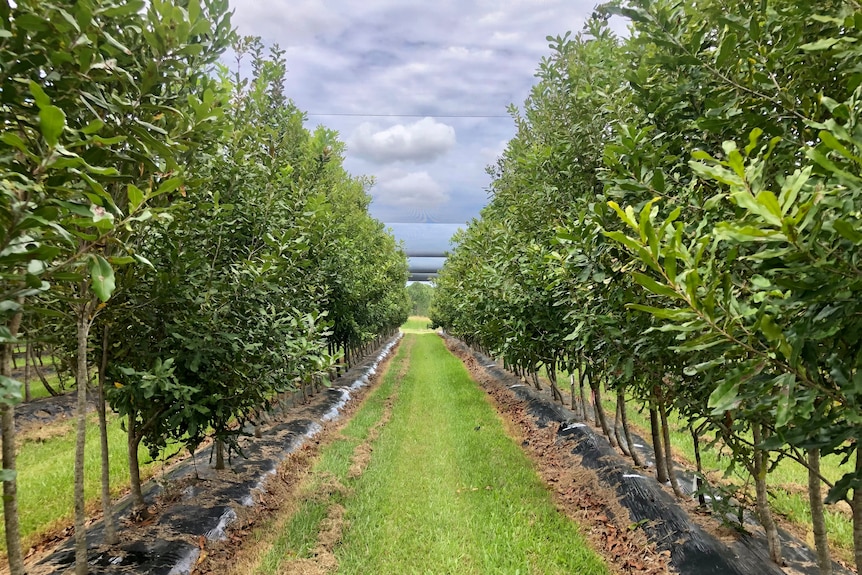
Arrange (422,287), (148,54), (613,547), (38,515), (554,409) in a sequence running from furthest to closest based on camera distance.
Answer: (422,287), (554,409), (38,515), (613,547), (148,54)

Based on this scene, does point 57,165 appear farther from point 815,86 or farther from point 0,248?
point 815,86

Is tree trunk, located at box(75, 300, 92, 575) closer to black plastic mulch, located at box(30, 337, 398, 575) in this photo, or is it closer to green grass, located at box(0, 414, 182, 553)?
black plastic mulch, located at box(30, 337, 398, 575)

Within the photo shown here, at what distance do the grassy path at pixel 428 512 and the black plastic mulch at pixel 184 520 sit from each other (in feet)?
1.86

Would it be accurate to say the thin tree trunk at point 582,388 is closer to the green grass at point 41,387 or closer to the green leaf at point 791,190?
the green leaf at point 791,190

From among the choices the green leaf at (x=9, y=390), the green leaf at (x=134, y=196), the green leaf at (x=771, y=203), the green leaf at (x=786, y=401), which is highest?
the green leaf at (x=134, y=196)

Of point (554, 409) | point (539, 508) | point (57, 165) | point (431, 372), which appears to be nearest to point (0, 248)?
point (57, 165)

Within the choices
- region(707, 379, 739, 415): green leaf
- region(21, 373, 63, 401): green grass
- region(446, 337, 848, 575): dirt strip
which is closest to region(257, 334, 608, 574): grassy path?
region(446, 337, 848, 575): dirt strip

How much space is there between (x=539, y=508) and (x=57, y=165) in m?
5.26

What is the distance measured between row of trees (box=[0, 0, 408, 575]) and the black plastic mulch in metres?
0.26

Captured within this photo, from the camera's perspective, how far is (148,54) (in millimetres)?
2947

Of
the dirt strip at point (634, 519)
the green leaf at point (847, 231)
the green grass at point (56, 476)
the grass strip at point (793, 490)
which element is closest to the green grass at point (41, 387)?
the green grass at point (56, 476)

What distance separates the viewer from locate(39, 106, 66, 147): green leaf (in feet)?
4.33

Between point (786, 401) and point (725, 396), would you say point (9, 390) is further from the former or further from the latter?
point (786, 401)

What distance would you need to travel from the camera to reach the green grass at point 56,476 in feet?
16.5
